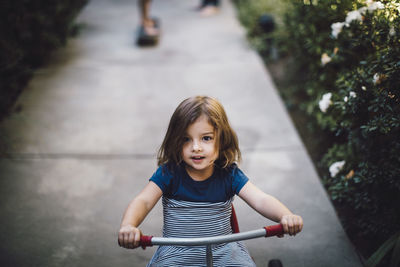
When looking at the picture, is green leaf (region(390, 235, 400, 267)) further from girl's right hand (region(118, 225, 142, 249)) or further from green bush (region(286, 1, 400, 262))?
girl's right hand (region(118, 225, 142, 249))

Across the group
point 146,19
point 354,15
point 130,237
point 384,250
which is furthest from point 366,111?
point 146,19

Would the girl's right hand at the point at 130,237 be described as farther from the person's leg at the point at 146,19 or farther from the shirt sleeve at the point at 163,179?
the person's leg at the point at 146,19

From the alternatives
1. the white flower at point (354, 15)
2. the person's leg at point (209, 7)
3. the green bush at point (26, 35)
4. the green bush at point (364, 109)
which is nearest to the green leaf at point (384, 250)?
the green bush at point (364, 109)

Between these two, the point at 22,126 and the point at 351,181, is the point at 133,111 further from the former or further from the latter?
the point at 351,181

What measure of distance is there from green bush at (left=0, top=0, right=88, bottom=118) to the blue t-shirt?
7.75ft

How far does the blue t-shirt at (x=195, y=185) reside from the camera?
2035 mm

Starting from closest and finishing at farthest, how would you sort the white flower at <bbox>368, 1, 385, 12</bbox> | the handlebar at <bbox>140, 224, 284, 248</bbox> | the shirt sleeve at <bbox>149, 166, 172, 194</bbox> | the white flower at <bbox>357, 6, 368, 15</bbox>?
the handlebar at <bbox>140, 224, 284, 248</bbox> → the shirt sleeve at <bbox>149, 166, 172, 194</bbox> → the white flower at <bbox>368, 1, 385, 12</bbox> → the white flower at <bbox>357, 6, 368, 15</bbox>

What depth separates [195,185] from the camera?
6.70 feet

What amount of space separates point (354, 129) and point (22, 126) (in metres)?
2.89

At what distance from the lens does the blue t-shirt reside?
2035 millimetres

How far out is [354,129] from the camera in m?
2.83

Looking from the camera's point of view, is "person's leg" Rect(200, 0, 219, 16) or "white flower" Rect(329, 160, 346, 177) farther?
"person's leg" Rect(200, 0, 219, 16)

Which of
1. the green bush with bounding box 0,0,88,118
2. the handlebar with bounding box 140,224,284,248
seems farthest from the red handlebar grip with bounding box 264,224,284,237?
the green bush with bounding box 0,0,88,118

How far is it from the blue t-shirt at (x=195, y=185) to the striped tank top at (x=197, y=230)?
32 mm
